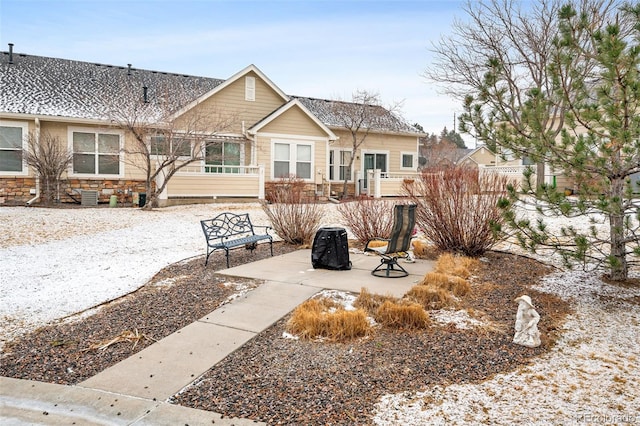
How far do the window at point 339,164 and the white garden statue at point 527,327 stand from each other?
1683 centimetres

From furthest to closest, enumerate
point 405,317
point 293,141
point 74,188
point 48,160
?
point 293,141 < point 74,188 < point 48,160 < point 405,317

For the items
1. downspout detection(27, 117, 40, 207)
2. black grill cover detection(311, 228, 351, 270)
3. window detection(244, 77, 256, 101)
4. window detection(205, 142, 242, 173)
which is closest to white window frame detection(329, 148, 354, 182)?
window detection(244, 77, 256, 101)

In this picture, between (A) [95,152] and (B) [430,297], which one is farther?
(A) [95,152]

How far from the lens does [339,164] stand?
2116 cm

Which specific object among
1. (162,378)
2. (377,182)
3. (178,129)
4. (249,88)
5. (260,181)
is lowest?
(162,378)

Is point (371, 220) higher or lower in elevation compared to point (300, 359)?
higher

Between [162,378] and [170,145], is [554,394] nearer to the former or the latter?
[162,378]

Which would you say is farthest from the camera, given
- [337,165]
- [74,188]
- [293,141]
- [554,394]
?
[337,165]

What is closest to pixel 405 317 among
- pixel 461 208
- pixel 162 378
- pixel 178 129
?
pixel 162 378

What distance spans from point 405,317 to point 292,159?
14.9m

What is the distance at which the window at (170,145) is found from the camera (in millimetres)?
14250

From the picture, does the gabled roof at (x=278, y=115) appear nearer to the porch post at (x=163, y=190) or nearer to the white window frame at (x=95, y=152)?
the porch post at (x=163, y=190)

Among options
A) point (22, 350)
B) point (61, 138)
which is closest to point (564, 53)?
point (22, 350)

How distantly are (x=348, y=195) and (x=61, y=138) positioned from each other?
11893 mm
